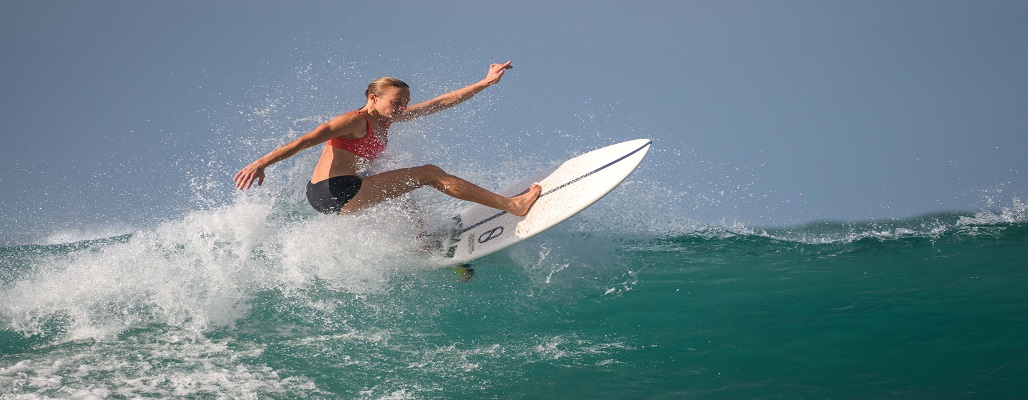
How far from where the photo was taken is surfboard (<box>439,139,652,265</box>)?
4.90 m

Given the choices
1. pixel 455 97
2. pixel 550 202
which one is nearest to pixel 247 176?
pixel 455 97

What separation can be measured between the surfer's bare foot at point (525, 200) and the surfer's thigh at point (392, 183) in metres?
0.63

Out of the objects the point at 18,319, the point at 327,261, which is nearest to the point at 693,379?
the point at 327,261

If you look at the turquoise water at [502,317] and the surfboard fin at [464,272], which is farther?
the surfboard fin at [464,272]

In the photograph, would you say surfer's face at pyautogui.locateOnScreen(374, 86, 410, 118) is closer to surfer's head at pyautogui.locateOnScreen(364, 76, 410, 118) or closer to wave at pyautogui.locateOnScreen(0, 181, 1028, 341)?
surfer's head at pyautogui.locateOnScreen(364, 76, 410, 118)

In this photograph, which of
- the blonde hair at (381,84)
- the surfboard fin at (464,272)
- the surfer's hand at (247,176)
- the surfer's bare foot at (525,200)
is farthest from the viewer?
the surfboard fin at (464,272)

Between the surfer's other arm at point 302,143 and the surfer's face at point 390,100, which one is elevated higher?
the surfer's face at point 390,100

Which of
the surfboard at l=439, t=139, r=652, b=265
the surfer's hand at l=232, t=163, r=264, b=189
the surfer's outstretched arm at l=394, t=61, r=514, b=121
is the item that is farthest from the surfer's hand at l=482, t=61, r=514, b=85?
the surfer's hand at l=232, t=163, r=264, b=189

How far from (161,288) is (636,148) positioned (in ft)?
11.7

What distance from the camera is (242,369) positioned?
3807 mm

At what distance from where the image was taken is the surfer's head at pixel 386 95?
4.72 m

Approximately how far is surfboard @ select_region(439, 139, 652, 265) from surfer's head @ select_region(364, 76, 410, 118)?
1152mm

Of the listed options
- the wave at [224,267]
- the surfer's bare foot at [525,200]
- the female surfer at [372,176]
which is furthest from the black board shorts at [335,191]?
the surfer's bare foot at [525,200]

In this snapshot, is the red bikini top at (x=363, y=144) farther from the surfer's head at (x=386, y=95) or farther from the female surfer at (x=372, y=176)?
the surfer's head at (x=386, y=95)
